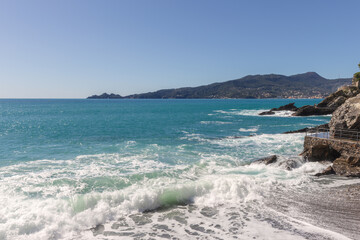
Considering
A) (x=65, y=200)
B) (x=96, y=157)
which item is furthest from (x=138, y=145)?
(x=65, y=200)

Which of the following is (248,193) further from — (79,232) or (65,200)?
(65,200)

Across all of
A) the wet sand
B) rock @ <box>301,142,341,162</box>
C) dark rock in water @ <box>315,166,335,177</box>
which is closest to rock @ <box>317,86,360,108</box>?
rock @ <box>301,142,341,162</box>

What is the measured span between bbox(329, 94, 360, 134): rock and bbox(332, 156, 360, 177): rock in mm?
2977

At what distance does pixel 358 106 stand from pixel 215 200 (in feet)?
44.4

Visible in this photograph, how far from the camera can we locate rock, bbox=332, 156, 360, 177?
562 inches

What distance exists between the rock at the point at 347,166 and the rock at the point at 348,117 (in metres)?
2.98

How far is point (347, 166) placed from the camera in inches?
588

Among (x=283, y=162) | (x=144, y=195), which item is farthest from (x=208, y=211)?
(x=283, y=162)

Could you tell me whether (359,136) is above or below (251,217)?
above

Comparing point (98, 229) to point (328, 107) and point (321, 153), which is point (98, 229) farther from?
point (328, 107)

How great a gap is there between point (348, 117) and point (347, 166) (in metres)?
4.63

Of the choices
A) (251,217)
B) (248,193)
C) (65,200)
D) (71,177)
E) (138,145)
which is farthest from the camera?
(138,145)

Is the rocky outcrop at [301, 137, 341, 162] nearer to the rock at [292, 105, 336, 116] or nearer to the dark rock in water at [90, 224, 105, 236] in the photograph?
the dark rock in water at [90, 224, 105, 236]

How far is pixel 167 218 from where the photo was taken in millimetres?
10008
